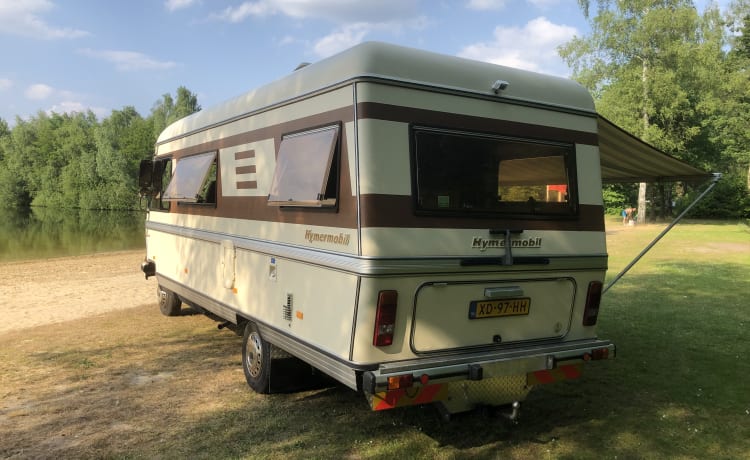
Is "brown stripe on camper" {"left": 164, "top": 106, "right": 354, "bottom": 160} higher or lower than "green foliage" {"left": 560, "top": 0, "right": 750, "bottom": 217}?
lower

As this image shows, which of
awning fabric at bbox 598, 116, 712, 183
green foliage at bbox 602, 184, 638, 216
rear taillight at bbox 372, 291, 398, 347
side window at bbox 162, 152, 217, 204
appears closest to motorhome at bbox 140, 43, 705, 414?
rear taillight at bbox 372, 291, 398, 347

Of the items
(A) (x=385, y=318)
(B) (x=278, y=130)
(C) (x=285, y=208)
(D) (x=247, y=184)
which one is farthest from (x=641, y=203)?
(A) (x=385, y=318)

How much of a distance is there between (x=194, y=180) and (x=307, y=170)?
2880mm

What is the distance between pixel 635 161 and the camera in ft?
21.1

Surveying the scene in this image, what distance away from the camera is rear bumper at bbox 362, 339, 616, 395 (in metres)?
3.84

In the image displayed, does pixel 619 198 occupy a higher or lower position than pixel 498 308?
higher

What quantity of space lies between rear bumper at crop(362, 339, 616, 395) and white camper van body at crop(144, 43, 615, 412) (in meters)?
0.01

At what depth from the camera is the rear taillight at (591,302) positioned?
4893 mm

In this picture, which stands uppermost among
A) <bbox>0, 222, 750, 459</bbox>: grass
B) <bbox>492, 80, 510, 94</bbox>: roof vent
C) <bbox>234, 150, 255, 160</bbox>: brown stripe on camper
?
<bbox>492, 80, 510, 94</bbox>: roof vent

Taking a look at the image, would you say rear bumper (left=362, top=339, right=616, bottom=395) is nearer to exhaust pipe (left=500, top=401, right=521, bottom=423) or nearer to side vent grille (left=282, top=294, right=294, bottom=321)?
exhaust pipe (left=500, top=401, right=521, bottom=423)

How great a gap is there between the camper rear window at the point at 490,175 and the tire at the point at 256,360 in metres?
2.30

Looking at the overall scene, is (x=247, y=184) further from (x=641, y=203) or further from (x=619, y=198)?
(x=619, y=198)

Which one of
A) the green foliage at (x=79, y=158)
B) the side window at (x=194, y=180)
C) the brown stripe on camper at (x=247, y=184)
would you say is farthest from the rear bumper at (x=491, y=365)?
the green foliage at (x=79, y=158)

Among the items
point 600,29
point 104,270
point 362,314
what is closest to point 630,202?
point 600,29
